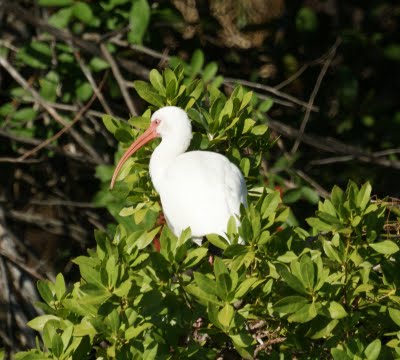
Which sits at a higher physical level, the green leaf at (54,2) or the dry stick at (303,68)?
the green leaf at (54,2)

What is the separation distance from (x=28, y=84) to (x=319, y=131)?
6.80ft

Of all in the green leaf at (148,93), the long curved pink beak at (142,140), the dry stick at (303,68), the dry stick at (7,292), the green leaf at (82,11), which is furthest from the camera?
the dry stick at (303,68)

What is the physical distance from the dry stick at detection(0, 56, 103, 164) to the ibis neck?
154 centimetres

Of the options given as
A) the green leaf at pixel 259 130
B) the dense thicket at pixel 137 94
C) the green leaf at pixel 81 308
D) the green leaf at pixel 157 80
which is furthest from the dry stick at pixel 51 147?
the green leaf at pixel 81 308

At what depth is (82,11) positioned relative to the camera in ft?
18.4

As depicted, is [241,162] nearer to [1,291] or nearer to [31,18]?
[31,18]

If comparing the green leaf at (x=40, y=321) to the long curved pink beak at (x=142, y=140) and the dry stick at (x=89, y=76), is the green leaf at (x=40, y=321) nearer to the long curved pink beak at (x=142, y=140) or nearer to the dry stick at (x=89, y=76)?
the long curved pink beak at (x=142, y=140)

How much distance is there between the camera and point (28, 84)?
233 inches

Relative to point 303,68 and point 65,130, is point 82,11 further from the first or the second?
point 303,68

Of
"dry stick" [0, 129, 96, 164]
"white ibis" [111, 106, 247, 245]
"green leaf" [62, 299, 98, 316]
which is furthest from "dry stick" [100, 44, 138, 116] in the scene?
"green leaf" [62, 299, 98, 316]

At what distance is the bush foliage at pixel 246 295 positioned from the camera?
2977mm

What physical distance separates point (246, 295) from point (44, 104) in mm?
2898

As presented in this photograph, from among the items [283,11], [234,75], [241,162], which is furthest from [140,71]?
[241,162]

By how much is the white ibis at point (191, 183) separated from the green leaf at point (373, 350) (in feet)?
3.51
